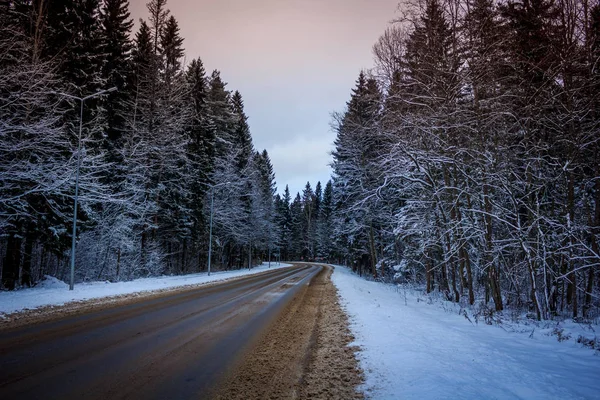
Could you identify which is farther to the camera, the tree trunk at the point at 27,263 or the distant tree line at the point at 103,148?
the tree trunk at the point at 27,263

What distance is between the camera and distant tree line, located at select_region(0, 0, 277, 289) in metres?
12.7

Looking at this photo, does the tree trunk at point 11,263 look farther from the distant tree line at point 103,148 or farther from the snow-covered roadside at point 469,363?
the snow-covered roadside at point 469,363

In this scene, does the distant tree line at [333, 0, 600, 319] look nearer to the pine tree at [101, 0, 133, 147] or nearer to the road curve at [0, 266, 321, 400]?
the road curve at [0, 266, 321, 400]

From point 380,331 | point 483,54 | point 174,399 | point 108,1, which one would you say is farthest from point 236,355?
point 108,1

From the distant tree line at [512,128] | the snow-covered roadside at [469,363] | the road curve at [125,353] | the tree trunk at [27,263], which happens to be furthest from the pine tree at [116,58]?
the snow-covered roadside at [469,363]

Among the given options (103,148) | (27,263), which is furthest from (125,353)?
(103,148)

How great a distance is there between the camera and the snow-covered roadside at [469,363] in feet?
11.7

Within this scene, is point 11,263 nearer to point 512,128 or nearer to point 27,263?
point 27,263

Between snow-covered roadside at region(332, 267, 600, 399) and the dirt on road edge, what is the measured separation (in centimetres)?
32

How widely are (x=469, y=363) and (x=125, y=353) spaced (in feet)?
18.5

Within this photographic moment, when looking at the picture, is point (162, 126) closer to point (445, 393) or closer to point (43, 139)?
point (43, 139)

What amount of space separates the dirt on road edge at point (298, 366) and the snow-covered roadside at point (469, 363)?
316mm

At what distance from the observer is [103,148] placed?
19828 millimetres

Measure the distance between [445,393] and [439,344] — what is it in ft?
7.67
